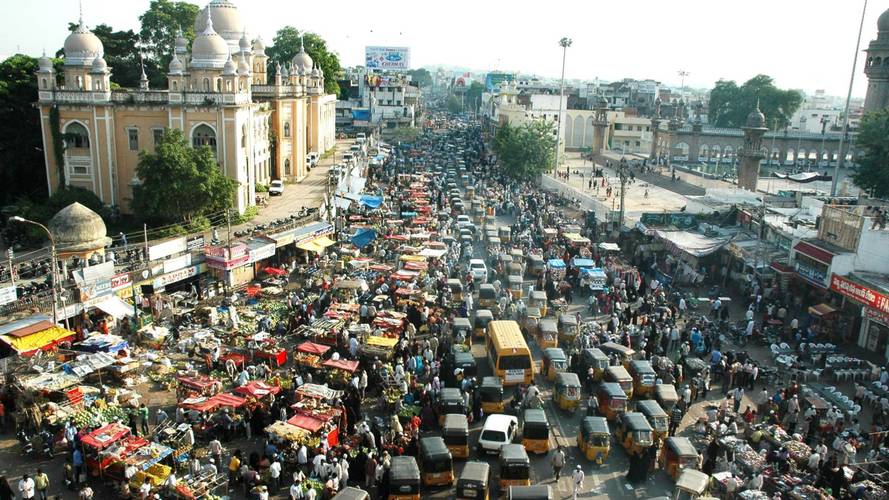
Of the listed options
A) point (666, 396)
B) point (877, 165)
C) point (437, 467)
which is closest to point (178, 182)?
point (437, 467)

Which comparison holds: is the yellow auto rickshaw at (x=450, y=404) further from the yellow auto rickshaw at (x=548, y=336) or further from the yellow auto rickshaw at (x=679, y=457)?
the yellow auto rickshaw at (x=548, y=336)

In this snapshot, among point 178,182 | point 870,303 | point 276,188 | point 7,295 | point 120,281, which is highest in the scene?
point 178,182

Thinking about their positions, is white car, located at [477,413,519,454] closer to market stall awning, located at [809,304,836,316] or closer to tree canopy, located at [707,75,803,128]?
market stall awning, located at [809,304,836,316]

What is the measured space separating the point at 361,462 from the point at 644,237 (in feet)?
78.7

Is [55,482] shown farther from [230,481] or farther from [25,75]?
[25,75]

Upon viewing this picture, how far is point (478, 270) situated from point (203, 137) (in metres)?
17.8

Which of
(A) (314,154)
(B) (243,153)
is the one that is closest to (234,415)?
(B) (243,153)

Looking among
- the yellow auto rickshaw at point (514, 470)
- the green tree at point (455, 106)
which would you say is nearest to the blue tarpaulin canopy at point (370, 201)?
the yellow auto rickshaw at point (514, 470)

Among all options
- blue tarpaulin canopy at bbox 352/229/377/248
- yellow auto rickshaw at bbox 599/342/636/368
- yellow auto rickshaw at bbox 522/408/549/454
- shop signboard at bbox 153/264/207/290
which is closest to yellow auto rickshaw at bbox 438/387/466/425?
yellow auto rickshaw at bbox 522/408/549/454

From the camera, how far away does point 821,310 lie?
24594mm

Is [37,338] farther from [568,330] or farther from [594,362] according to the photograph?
→ [568,330]

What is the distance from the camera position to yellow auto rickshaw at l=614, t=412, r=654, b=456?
16.1 m

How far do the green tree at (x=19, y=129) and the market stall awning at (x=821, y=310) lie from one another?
132ft

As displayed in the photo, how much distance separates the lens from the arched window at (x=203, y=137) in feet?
121
